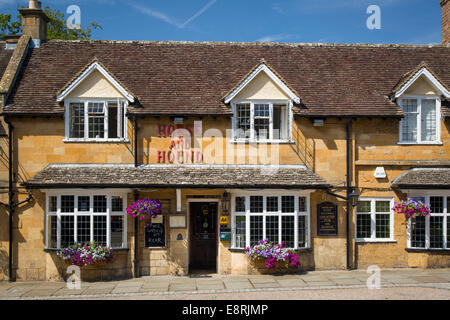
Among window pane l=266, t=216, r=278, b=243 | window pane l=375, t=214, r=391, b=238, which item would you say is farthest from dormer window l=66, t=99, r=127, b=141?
window pane l=375, t=214, r=391, b=238

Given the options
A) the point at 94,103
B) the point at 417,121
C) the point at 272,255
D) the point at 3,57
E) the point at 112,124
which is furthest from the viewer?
the point at 3,57

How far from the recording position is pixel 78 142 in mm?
13461

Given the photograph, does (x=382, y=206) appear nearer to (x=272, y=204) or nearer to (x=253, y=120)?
(x=272, y=204)

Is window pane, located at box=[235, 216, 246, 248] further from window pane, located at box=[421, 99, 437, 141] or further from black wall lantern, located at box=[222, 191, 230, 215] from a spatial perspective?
window pane, located at box=[421, 99, 437, 141]

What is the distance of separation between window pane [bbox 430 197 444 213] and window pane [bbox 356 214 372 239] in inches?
88.5

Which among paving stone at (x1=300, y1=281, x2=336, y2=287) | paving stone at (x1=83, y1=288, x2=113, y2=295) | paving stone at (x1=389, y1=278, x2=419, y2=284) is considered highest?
paving stone at (x1=389, y1=278, x2=419, y2=284)

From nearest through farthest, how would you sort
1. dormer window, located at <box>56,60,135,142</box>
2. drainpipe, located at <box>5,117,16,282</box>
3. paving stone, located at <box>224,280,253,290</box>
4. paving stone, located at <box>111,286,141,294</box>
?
paving stone, located at <box>111,286,141,294</box> < paving stone, located at <box>224,280,253,290</box> < drainpipe, located at <box>5,117,16,282</box> < dormer window, located at <box>56,60,135,142</box>

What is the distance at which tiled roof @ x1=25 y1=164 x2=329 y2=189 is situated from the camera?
41.3 feet

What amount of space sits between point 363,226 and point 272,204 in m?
3.56

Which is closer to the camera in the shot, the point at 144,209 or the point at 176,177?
the point at 144,209

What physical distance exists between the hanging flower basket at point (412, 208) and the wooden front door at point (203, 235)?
6.58 m

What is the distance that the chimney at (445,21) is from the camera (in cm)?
1692

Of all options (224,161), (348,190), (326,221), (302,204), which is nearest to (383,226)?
(348,190)

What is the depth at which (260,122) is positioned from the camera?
14.0 metres
